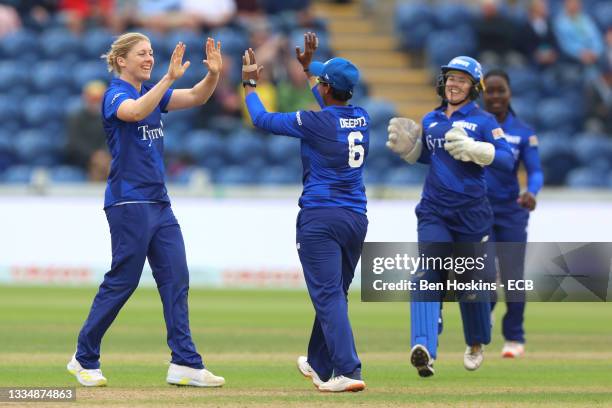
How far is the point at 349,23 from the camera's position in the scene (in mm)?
27031

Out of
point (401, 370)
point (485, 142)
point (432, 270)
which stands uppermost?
point (485, 142)

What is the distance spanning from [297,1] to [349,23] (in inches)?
75.0

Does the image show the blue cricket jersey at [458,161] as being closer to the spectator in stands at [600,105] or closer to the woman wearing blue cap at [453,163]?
the woman wearing blue cap at [453,163]

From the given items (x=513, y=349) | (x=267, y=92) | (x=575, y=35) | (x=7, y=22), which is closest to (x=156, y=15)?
(x=7, y=22)

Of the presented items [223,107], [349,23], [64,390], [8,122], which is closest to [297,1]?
[349,23]

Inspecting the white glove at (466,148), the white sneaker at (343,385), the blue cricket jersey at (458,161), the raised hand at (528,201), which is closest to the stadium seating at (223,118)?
the raised hand at (528,201)

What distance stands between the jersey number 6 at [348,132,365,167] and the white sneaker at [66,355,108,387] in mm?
2182

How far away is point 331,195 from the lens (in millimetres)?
9852

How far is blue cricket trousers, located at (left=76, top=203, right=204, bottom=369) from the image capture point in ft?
32.5

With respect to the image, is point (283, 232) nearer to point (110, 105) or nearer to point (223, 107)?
point (223, 107)

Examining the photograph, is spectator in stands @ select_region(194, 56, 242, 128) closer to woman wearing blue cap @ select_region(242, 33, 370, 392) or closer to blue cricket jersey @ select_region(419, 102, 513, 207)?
blue cricket jersey @ select_region(419, 102, 513, 207)

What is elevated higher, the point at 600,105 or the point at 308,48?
the point at 308,48

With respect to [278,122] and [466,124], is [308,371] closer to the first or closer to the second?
[278,122]

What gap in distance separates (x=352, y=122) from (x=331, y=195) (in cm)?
51
